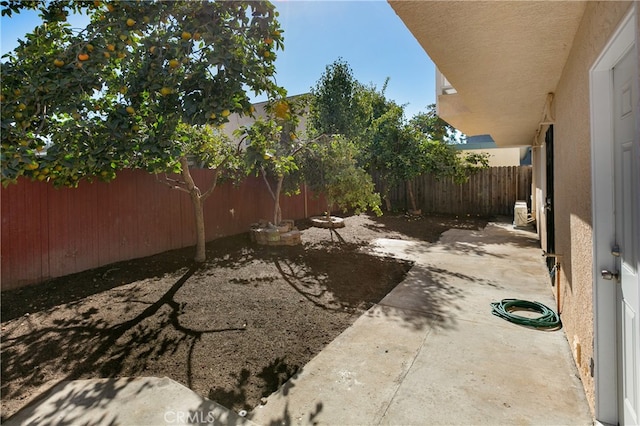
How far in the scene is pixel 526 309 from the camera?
12.7ft

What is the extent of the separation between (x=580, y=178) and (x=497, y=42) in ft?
4.03

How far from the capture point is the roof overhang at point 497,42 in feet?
6.71

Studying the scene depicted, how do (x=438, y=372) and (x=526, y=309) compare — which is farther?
(x=526, y=309)

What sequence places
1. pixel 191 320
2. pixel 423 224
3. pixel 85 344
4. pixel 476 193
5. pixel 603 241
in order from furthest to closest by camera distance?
pixel 476 193
pixel 423 224
pixel 191 320
pixel 85 344
pixel 603 241

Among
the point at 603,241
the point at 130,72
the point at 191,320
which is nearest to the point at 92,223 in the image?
the point at 130,72

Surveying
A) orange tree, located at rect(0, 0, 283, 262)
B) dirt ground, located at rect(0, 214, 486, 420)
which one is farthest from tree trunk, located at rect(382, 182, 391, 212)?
orange tree, located at rect(0, 0, 283, 262)

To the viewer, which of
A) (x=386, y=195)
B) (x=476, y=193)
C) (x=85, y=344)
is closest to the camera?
(x=85, y=344)

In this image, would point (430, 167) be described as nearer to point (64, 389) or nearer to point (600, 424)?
point (600, 424)

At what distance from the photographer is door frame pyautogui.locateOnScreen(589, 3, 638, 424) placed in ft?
6.28

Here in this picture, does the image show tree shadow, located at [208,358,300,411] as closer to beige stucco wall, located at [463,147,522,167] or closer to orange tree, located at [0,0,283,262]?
orange tree, located at [0,0,283,262]

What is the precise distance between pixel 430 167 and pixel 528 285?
7.73 metres

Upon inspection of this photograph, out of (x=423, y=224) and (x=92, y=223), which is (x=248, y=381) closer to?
(x=92, y=223)

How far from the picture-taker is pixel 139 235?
5.77m

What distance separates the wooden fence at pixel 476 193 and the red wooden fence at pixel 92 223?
8.61 m
